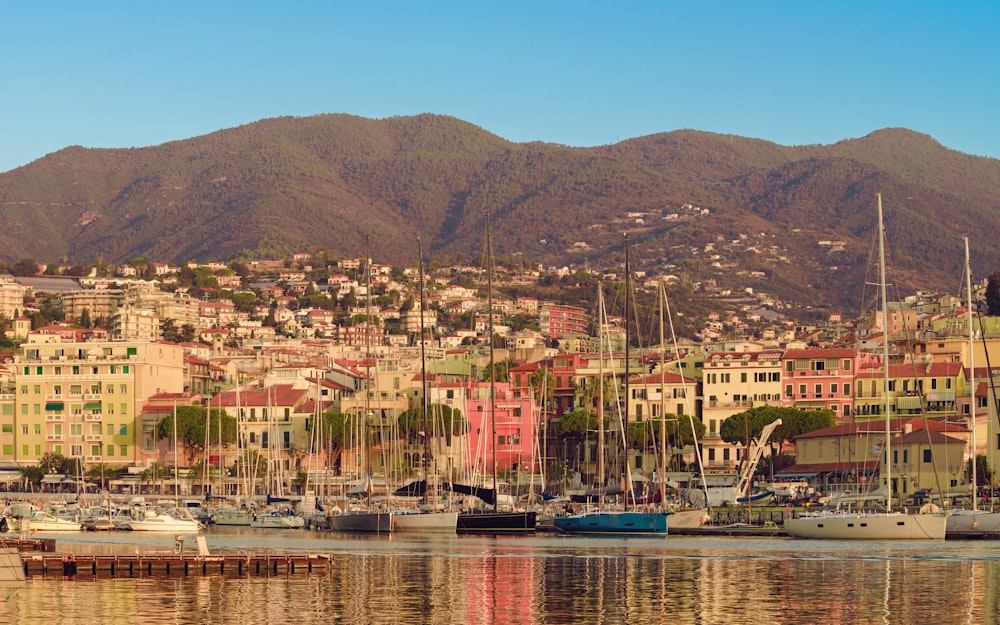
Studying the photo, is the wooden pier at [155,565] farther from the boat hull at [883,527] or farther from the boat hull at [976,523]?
the boat hull at [976,523]

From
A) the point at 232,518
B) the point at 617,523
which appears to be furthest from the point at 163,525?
the point at 617,523

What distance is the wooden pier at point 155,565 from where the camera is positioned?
5300cm

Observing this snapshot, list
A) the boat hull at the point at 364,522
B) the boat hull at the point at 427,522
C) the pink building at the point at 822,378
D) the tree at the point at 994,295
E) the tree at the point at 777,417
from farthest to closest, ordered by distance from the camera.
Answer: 1. the tree at the point at 994,295
2. the pink building at the point at 822,378
3. the tree at the point at 777,417
4. the boat hull at the point at 364,522
5. the boat hull at the point at 427,522

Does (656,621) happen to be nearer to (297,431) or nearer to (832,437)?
(832,437)

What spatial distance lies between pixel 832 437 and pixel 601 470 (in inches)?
1112

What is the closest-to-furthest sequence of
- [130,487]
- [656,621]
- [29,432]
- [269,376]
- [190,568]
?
[656,621] < [190,568] < [130,487] < [29,432] < [269,376]

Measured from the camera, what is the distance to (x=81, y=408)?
136 meters

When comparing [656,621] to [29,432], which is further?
[29,432]

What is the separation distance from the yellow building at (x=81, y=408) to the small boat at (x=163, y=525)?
1723 inches

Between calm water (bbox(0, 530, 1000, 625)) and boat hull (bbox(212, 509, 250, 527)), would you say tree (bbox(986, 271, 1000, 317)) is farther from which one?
calm water (bbox(0, 530, 1000, 625))

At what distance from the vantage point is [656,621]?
4228 centimetres

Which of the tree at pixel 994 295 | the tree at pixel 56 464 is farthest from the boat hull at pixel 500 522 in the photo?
the tree at pixel 994 295

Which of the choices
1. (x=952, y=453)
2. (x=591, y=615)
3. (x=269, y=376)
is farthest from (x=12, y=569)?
(x=269, y=376)

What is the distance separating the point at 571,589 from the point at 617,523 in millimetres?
29204
